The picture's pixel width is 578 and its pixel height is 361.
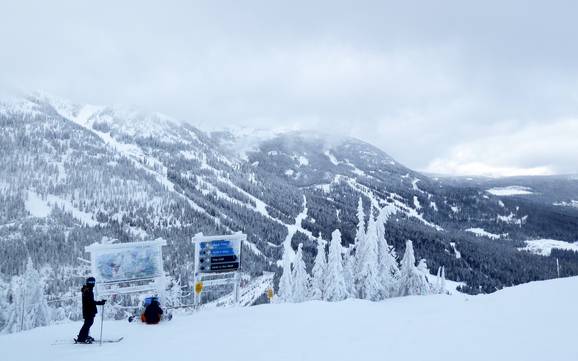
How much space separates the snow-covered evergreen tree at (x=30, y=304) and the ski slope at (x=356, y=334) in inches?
1153

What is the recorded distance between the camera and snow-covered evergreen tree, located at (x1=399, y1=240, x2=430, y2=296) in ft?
96.0

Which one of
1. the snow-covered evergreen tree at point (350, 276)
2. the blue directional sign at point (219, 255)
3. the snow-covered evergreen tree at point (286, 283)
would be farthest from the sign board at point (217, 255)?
the snow-covered evergreen tree at point (286, 283)

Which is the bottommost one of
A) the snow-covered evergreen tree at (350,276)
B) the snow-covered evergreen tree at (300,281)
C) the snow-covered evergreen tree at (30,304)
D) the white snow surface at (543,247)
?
the white snow surface at (543,247)

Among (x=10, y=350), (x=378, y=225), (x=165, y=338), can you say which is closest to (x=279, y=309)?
Answer: (x=165, y=338)

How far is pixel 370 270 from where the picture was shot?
29922mm

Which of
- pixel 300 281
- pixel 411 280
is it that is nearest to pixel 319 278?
pixel 300 281

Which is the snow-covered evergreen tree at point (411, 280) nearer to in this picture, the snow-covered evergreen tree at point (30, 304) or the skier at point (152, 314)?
the skier at point (152, 314)

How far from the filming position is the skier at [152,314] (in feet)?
48.7

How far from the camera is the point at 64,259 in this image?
114m

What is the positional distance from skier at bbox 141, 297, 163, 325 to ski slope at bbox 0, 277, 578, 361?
35 cm

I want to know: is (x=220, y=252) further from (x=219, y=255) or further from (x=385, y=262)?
(x=385, y=262)

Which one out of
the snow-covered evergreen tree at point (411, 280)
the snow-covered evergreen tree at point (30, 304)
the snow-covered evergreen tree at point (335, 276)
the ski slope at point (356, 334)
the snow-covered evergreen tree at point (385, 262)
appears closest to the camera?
the ski slope at point (356, 334)

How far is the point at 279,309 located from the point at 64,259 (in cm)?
12079

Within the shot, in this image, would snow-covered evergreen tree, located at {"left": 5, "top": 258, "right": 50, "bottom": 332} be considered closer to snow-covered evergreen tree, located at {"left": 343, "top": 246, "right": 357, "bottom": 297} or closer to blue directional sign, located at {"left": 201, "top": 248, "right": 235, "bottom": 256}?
blue directional sign, located at {"left": 201, "top": 248, "right": 235, "bottom": 256}
